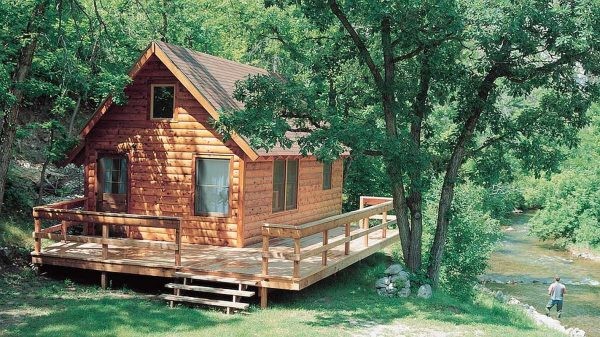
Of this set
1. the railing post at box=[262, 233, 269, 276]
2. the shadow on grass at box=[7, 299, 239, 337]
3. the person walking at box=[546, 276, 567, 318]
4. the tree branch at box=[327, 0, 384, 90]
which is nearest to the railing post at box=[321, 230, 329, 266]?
the railing post at box=[262, 233, 269, 276]

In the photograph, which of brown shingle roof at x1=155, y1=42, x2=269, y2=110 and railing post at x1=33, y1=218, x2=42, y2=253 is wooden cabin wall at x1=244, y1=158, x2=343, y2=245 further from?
railing post at x1=33, y1=218, x2=42, y2=253

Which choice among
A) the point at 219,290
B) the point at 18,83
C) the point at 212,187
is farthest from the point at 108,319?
the point at 18,83

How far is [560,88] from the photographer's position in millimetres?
15172

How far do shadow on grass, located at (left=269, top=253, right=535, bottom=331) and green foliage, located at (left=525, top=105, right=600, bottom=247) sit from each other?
769 inches

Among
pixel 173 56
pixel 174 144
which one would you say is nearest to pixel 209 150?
pixel 174 144

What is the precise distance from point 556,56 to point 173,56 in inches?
362

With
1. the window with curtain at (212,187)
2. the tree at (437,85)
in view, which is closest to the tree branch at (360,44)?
the tree at (437,85)

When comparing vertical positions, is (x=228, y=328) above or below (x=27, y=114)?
below

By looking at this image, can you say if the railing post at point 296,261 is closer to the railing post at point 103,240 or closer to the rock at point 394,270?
the rock at point 394,270

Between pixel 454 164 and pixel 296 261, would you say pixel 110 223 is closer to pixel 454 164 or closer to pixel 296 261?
pixel 296 261

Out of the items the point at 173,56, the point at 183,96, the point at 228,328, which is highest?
the point at 173,56

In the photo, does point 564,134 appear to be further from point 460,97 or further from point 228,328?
point 228,328

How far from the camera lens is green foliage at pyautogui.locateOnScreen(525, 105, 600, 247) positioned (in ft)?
113

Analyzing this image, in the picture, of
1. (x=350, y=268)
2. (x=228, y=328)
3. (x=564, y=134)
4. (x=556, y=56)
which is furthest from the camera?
(x=350, y=268)
